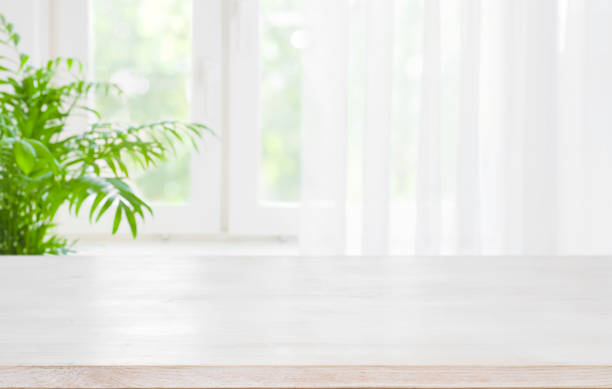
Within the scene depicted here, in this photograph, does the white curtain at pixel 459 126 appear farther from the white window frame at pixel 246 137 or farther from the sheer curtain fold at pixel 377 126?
the white window frame at pixel 246 137

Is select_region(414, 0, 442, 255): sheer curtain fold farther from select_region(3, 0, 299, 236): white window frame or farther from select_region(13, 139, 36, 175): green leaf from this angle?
select_region(13, 139, 36, 175): green leaf

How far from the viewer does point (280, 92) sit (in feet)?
6.10

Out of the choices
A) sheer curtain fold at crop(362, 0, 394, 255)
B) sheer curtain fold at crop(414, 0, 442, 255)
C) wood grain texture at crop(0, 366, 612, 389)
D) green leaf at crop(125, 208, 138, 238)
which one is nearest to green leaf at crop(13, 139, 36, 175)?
green leaf at crop(125, 208, 138, 238)

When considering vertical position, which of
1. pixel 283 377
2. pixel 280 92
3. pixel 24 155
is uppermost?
pixel 280 92

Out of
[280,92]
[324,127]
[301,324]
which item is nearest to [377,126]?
[324,127]

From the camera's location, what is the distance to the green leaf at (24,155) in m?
0.98

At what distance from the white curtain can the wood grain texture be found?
1.30 meters

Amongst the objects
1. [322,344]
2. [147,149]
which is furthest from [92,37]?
[322,344]

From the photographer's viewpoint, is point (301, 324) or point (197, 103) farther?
point (197, 103)

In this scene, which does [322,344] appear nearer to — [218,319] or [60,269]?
[218,319]

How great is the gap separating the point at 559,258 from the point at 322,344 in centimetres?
48

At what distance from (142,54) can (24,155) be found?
891mm

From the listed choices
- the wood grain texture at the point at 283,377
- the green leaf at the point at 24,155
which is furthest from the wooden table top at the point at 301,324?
the green leaf at the point at 24,155

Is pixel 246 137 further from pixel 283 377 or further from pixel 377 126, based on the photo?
pixel 283 377
